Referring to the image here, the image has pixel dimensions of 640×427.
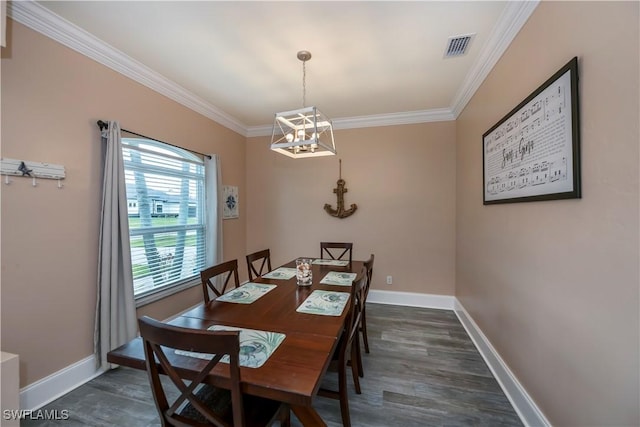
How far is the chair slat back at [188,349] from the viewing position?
88cm

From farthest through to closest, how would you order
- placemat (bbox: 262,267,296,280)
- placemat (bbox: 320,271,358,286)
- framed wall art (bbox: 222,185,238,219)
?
framed wall art (bbox: 222,185,238,219) → placemat (bbox: 262,267,296,280) → placemat (bbox: 320,271,358,286)

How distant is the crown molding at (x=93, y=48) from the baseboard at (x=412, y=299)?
143 inches

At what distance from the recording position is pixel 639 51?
2.90ft

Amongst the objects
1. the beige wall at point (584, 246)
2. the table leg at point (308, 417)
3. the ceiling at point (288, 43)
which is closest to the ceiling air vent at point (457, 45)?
the ceiling at point (288, 43)

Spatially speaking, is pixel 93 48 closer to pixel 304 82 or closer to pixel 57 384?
pixel 304 82

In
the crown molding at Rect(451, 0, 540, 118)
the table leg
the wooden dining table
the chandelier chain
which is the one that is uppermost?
the chandelier chain

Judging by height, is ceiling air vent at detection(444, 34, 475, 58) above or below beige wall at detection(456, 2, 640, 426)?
above

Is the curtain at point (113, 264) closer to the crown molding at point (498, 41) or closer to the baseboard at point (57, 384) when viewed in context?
the baseboard at point (57, 384)

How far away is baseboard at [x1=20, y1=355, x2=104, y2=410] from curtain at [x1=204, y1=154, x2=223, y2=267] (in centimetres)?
151

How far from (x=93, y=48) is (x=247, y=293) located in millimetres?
2379

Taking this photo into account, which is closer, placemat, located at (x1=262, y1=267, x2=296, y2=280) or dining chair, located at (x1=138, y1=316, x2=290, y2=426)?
dining chair, located at (x1=138, y1=316, x2=290, y2=426)

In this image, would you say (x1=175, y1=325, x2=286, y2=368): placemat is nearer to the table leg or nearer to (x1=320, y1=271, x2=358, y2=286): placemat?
the table leg

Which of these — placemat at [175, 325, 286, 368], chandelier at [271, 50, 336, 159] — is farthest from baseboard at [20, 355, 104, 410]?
chandelier at [271, 50, 336, 159]

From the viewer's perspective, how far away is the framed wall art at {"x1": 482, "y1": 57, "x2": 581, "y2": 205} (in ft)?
3.94
